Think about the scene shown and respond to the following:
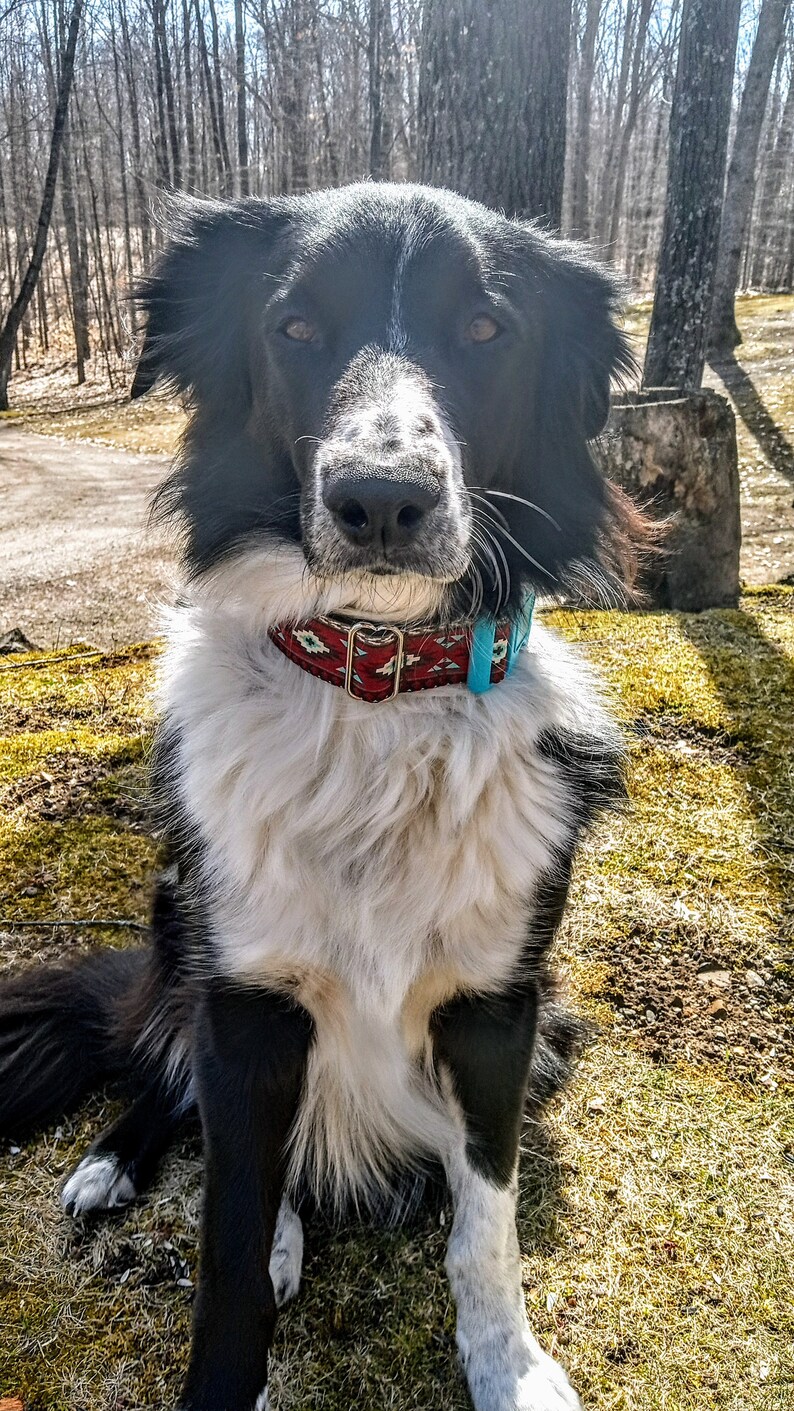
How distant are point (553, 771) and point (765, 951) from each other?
113 cm

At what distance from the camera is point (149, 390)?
205cm

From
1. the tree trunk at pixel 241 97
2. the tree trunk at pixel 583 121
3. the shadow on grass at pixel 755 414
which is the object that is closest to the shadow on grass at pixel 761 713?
the shadow on grass at pixel 755 414

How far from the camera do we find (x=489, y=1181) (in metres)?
1.70

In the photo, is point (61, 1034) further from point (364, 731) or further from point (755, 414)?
point (755, 414)

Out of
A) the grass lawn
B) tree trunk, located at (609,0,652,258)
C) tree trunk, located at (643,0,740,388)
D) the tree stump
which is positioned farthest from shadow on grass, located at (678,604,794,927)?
tree trunk, located at (609,0,652,258)

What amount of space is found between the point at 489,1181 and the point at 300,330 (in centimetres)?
157

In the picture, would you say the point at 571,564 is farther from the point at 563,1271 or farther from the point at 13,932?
the point at 13,932

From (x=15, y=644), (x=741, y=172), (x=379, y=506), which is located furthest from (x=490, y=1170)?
(x=741, y=172)

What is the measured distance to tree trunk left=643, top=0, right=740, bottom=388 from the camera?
632 cm

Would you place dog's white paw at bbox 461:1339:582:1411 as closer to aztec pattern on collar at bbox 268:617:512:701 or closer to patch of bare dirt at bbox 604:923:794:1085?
patch of bare dirt at bbox 604:923:794:1085

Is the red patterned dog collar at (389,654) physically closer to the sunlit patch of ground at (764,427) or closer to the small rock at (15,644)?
the sunlit patch of ground at (764,427)

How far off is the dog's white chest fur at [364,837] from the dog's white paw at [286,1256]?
1.01ft

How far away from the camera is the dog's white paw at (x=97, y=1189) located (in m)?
Result: 1.88

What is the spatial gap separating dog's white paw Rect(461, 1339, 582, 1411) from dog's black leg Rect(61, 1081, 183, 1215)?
73 centimetres
